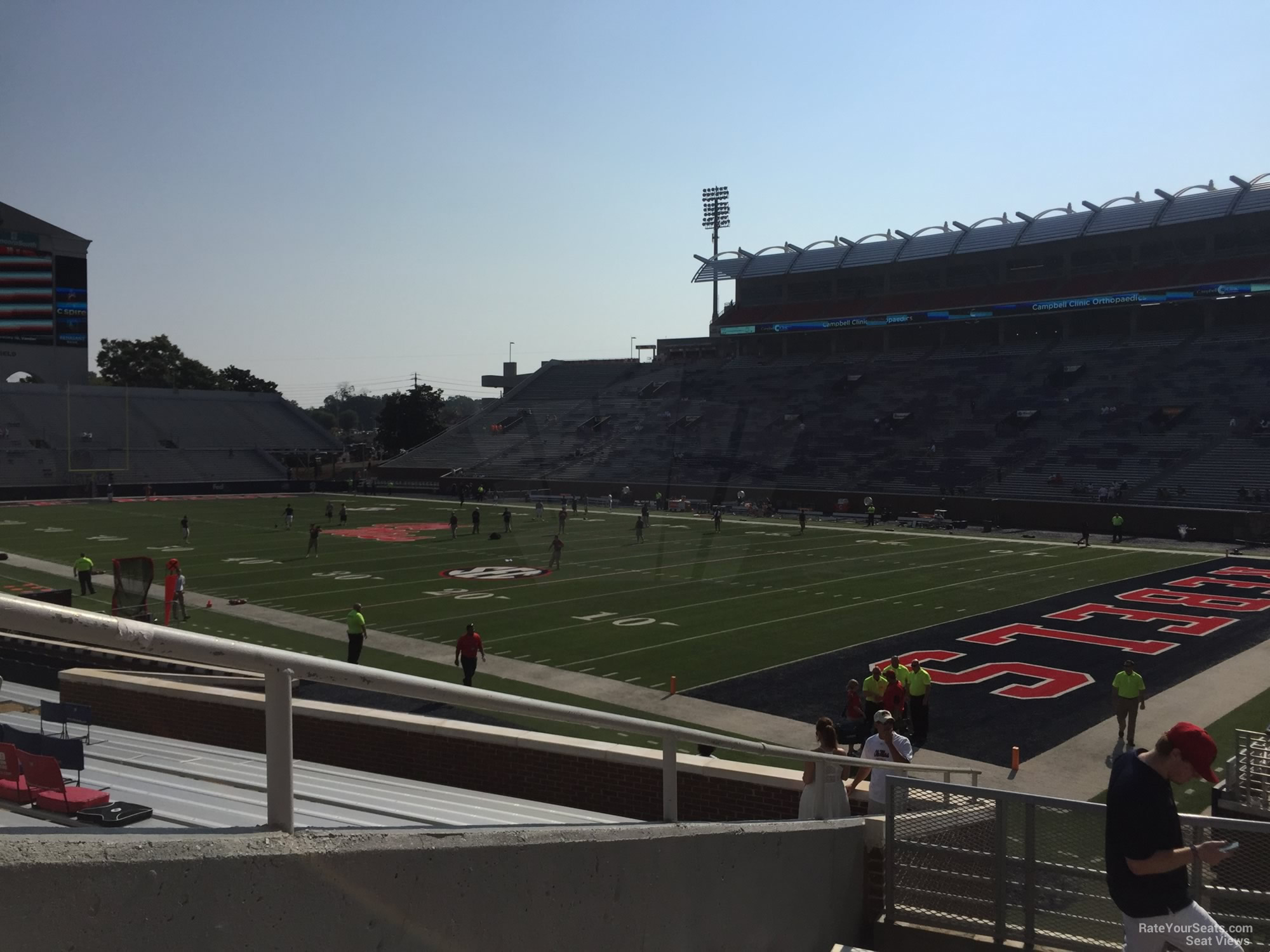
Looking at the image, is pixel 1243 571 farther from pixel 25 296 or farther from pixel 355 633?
pixel 25 296

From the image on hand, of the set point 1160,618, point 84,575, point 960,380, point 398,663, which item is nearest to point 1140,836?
point 398,663

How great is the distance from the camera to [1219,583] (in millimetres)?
28078

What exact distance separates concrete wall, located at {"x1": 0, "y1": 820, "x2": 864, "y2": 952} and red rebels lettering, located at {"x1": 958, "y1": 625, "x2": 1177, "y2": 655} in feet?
56.8

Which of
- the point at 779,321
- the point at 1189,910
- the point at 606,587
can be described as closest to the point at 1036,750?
the point at 1189,910

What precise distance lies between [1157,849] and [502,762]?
5.52 metres

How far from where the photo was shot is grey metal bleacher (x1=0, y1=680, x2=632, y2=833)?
3.26 m

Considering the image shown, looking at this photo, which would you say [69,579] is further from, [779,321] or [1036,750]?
[779,321]

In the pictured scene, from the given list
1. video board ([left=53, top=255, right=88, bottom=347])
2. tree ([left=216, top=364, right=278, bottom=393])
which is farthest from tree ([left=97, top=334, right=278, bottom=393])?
video board ([left=53, top=255, right=88, bottom=347])

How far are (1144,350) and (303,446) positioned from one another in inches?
2317

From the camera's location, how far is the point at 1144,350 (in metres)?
58.2

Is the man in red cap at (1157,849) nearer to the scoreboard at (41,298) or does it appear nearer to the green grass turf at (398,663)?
the green grass turf at (398,663)

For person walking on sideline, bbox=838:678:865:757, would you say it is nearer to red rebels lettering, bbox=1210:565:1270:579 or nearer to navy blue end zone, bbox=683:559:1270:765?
navy blue end zone, bbox=683:559:1270:765

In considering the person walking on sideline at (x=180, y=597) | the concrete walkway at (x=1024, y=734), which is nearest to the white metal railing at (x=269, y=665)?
the concrete walkway at (x=1024, y=734)

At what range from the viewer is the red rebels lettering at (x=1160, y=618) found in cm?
2159
